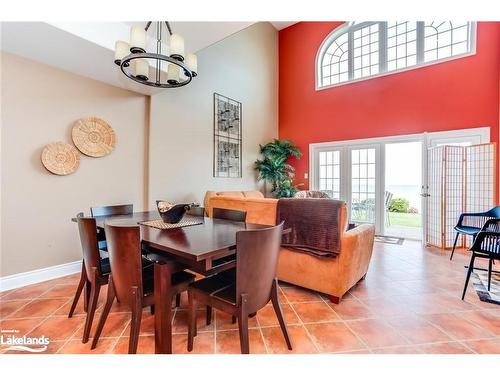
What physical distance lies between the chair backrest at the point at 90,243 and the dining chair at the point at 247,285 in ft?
2.46

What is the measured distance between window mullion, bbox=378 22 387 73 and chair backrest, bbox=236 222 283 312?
543 centimetres

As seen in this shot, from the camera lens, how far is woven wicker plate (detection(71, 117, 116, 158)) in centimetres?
299

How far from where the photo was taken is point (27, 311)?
2102 mm

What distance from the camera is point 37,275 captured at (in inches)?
108

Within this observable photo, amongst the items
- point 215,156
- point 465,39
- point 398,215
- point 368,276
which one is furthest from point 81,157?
point 398,215

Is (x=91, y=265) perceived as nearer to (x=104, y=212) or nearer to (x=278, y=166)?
(x=104, y=212)

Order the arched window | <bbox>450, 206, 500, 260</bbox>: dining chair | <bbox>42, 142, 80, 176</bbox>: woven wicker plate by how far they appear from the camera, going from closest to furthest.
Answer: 1. <bbox>42, 142, 80, 176</bbox>: woven wicker plate
2. <bbox>450, 206, 500, 260</bbox>: dining chair
3. the arched window

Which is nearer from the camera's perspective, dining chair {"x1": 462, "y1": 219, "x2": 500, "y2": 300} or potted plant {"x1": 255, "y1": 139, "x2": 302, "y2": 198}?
dining chair {"x1": 462, "y1": 219, "x2": 500, "y2": 300}

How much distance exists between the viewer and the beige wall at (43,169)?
101 inches

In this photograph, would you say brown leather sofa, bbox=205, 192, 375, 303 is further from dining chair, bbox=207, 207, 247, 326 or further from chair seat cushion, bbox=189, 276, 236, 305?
chair seat cushion, bbox=189, 276, 236, 305

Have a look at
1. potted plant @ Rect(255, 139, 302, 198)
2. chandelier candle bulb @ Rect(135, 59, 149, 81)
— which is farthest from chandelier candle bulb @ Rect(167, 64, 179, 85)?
potted plant @ Rect(255, 139, 302, 198)

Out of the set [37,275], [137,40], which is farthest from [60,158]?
[137,40]

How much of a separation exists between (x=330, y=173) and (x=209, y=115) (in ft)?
10.6
